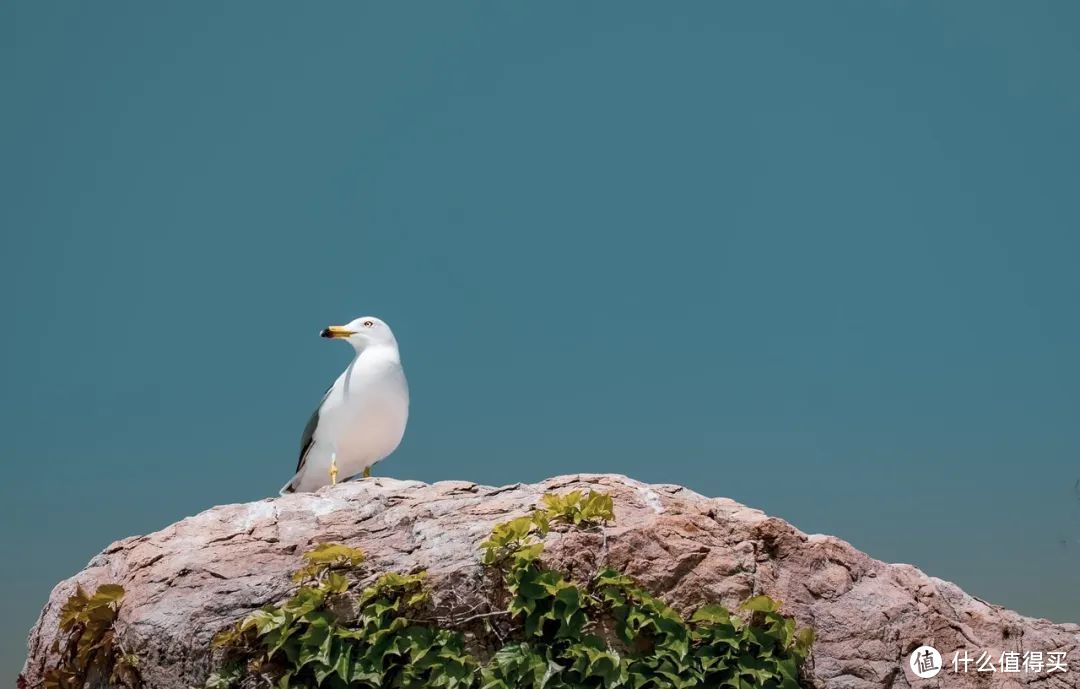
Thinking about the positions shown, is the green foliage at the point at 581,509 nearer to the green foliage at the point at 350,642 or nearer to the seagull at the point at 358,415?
the green foliage at the point at 350,642

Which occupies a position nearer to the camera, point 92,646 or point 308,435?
point 92,646

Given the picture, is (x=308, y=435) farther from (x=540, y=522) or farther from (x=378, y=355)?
(x=540, y=522)

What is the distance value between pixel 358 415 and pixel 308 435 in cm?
68

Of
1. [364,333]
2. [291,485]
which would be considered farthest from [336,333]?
[291,485]

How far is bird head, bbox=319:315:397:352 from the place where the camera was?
898 centimetres

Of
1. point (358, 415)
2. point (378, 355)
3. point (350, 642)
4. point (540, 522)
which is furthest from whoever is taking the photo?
point (378, 355)

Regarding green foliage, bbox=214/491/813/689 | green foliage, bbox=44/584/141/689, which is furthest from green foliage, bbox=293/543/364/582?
green foliage, bbox=44/584/141/689

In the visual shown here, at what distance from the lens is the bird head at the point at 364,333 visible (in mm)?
8984

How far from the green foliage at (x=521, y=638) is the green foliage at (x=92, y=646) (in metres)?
0.73

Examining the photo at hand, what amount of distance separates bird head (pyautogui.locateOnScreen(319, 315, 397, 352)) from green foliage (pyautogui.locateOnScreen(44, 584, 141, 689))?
9.03 ft

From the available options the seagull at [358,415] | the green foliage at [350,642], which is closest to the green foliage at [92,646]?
the green foliage at [350,642]

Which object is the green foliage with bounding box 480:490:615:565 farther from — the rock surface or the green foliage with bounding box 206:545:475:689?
the green foliage with bounding box 206:545:475:689

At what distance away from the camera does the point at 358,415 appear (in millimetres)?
8711

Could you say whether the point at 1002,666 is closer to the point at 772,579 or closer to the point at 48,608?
the point at 772,579
